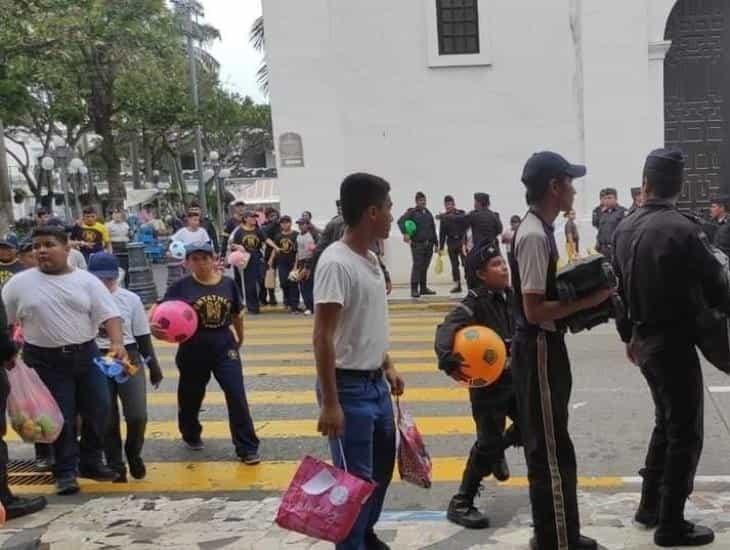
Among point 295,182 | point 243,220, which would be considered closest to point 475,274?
point 243,220

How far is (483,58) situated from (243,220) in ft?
21.0

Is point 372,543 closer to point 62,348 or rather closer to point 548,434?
point 548,434

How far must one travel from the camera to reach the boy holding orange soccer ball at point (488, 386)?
15.2 feet

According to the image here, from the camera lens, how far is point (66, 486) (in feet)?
19.2

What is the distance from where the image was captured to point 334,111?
17703 mm

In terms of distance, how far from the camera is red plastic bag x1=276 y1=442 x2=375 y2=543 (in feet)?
11.5

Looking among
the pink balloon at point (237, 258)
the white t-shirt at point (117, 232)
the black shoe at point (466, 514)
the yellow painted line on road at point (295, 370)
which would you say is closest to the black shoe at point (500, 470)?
the black shoe at point (466, 514)

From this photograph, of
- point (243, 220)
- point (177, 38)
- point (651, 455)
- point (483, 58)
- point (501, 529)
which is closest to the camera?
point (651, 455)

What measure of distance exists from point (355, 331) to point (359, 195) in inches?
23.9

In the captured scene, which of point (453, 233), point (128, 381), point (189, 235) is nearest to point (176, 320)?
point (128, 381)

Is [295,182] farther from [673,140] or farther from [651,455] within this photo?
[651,455]

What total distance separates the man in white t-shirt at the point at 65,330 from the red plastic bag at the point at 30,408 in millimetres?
307

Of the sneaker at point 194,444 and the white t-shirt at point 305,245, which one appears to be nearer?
the sneaker at point 194,444

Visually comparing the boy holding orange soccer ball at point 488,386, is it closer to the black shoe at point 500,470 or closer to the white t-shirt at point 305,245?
the black shoe at point 500,470
